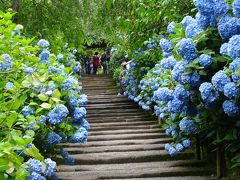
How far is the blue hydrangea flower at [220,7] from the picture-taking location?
265 centimetres

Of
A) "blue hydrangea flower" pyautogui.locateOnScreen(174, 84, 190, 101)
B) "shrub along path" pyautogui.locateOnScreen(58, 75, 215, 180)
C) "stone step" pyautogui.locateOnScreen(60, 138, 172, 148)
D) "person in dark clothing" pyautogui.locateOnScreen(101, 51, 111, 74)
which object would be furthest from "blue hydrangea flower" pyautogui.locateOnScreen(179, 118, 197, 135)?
"person in dark clothing" pyautogui.locateOnScreen(101, 51, 111, 74)

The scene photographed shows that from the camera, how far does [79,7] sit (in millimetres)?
7539

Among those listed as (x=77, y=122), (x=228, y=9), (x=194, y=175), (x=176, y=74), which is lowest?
(x=194, y=175)

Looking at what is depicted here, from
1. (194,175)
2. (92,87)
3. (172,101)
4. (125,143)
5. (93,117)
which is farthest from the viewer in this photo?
(92,87)

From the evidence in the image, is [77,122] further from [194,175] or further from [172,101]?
[194,175]

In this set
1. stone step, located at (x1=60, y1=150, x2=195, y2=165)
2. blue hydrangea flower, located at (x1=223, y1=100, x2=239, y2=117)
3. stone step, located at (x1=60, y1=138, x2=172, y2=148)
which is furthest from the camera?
stone step, located at (x1=60, y1=138, x2=172, y2=148)

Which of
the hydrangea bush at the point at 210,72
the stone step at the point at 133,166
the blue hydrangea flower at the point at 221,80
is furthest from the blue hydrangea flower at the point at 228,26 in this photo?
the stone step at the point at 133,166

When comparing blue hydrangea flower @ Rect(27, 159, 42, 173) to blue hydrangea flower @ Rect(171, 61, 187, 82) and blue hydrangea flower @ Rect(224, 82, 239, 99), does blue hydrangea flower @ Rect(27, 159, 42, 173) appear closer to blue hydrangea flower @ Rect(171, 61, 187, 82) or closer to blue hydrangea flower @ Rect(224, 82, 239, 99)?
blue hydrangea flower @ Rect(224, 82, 239, 99)

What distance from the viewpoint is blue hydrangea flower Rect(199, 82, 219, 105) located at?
2758 millimetres

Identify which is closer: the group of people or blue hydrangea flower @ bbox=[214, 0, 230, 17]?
blue hydrangea flower @ bbox=[214, 0, 230, 17]

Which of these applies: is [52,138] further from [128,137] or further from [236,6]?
[128,137]

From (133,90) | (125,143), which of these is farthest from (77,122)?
(133,90)

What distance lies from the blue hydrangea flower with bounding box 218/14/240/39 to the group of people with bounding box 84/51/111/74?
15.0 m

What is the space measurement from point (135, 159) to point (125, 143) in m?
0.79
